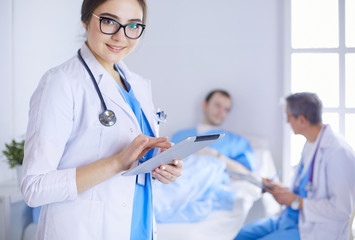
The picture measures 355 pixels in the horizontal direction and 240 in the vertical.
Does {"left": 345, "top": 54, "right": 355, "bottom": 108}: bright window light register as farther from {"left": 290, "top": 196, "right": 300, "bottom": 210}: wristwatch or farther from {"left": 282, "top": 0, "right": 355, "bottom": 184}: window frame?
{"left": 290, "top": 196, "right": 300, "bottom": 210}: wristwatch

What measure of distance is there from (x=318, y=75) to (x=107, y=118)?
214cm

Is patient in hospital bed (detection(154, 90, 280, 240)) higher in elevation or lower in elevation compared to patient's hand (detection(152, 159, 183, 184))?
lower

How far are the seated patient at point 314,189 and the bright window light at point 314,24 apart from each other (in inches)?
36.4

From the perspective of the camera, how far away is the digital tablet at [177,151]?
0.75 meters

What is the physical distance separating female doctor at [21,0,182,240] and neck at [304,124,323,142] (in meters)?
1.12

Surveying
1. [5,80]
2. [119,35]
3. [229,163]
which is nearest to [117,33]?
[119,35]

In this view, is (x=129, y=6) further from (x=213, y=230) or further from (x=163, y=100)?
(x=163, y=100)

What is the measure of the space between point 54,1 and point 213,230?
162 cm

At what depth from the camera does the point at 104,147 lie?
0.84 metres

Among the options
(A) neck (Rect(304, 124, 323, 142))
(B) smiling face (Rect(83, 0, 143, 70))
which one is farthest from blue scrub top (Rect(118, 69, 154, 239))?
(A) neck (Rect(304, 124, 323, 142))

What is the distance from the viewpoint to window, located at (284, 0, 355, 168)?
2.49 m

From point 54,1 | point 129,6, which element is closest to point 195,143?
point 129,6

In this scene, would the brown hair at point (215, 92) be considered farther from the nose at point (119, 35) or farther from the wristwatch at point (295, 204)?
the nose at point (119, 35)

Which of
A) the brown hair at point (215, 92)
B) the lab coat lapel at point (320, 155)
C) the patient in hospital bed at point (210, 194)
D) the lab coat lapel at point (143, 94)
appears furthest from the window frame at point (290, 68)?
the lab coat lapel at point (143, 94)
